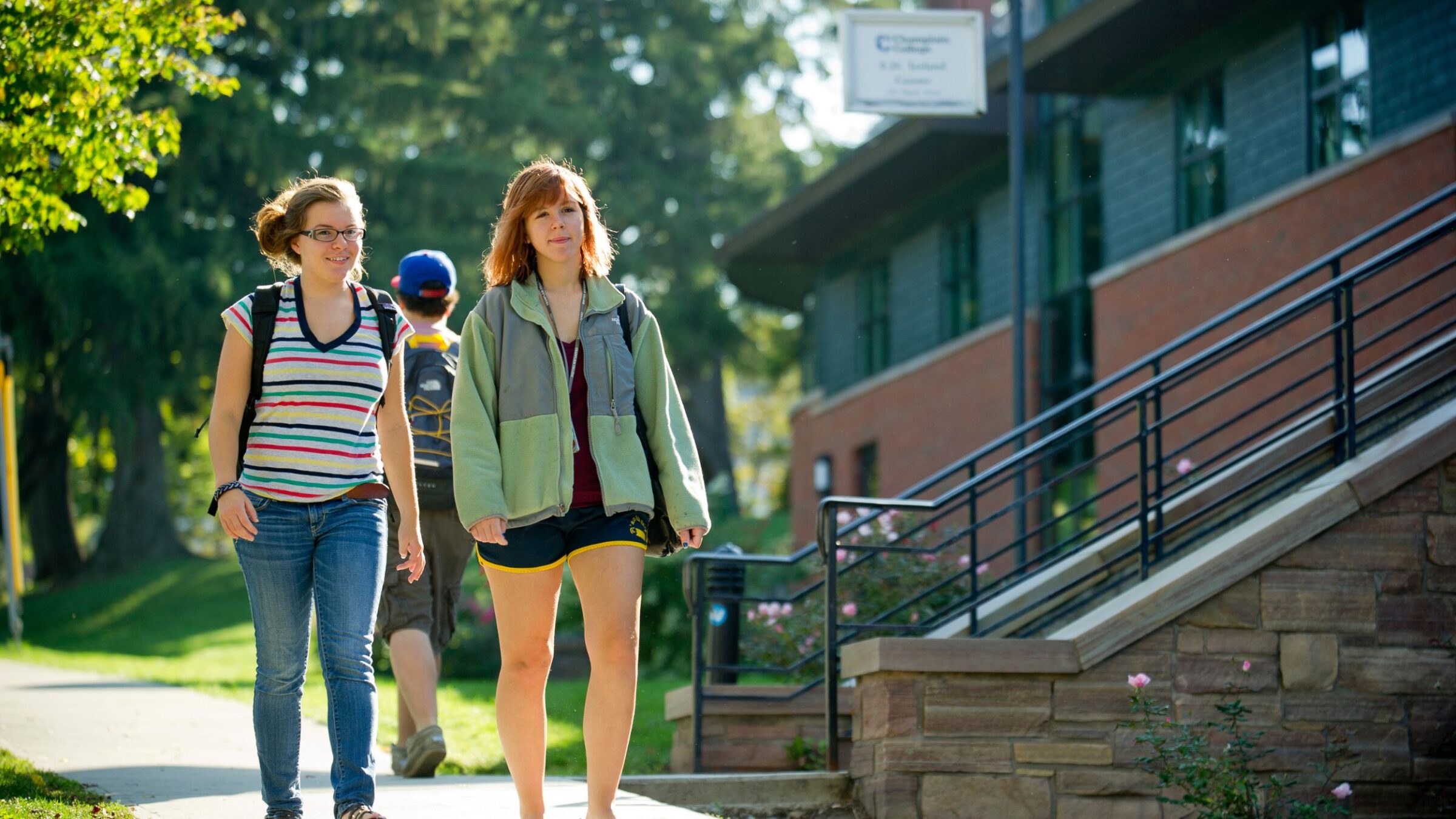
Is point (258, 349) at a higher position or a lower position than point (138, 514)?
A: lower

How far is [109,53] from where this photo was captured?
750 cm

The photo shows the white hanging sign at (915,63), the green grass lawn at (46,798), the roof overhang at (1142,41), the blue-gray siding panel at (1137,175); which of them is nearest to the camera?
the green grass lawn at (46,798)

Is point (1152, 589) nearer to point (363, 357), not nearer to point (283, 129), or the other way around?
point (363, 357)

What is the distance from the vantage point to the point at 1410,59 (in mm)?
13875

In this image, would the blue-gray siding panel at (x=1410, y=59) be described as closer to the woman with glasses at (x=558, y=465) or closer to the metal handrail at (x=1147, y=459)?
the metal handrail at (x=1147, y=459)

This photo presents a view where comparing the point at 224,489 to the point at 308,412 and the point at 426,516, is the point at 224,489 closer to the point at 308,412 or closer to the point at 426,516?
the point at 308,412

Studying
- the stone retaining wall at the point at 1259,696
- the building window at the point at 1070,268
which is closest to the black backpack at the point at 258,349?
the stone retaining wall at the point at 1259,696

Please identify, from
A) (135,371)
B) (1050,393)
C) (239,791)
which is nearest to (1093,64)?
(1050,393)

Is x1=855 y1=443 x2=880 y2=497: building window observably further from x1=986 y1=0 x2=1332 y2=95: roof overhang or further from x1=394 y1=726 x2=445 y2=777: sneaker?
x1=394 y1=726 x2=445 y2=777: sneaker

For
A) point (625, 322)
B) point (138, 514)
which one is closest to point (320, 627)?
point (625, 322)

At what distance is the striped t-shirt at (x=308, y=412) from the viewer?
4.91 meters

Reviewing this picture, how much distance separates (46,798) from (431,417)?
213cm

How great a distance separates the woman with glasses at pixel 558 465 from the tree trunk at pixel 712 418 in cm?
3007

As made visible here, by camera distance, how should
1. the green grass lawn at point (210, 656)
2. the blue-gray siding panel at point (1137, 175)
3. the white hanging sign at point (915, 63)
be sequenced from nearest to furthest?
the green grass lawn at point (210, 656) < the white hanging sign at point (915, 63) < the blue-gray siding panel at point (1137, 175)
